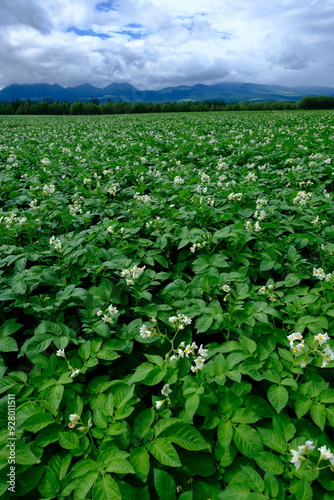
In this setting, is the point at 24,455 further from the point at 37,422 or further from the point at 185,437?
the point at 185,437

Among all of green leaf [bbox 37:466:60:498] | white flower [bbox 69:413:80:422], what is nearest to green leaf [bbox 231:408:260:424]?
white flower [bbox 69:413:80:422]

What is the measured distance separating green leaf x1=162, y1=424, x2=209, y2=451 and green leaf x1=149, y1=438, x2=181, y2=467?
5 centimetres

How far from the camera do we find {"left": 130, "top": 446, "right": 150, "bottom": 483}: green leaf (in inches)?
59.4

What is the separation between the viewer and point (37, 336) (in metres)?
2.20

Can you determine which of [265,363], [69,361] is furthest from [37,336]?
[265,363]

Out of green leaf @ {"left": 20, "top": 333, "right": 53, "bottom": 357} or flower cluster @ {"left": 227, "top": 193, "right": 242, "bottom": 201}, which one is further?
flower cluster @ {"left": 227, "top": 193, "right": 242, "bottom": 201}

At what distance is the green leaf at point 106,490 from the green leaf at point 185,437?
1.19 feet

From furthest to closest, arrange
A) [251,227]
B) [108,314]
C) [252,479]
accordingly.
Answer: [251,227], [108,314], [252,479]

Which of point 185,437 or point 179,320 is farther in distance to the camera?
point 179,320

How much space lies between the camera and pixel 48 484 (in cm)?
158

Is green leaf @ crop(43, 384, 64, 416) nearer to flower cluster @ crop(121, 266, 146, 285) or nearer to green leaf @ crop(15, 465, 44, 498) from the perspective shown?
green leaf @ crop(15, 465, 44, 498)

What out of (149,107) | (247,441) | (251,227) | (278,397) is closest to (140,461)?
(247,441)

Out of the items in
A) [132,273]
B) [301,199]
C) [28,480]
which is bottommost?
[28,480]

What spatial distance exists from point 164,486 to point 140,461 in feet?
0.55
